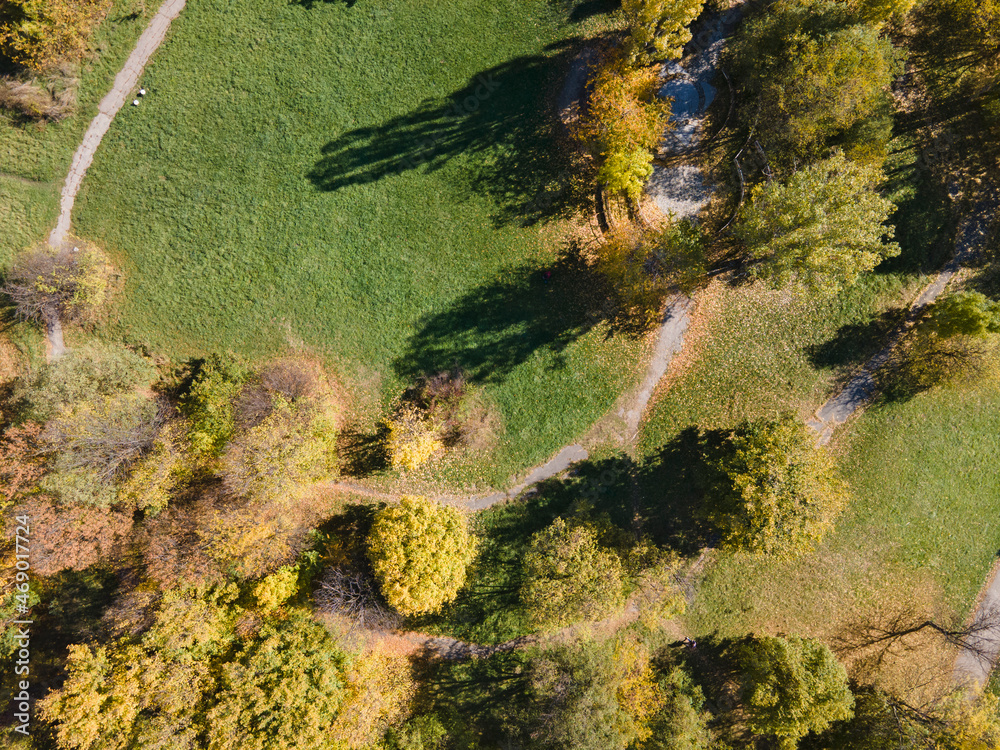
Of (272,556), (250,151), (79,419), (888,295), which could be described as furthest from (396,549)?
(888,295)

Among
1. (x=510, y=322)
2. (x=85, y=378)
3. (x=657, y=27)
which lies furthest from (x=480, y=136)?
(x=85, y=378)

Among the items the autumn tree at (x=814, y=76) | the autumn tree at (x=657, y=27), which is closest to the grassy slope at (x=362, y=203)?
the autumn tree at (x=657, y=27)

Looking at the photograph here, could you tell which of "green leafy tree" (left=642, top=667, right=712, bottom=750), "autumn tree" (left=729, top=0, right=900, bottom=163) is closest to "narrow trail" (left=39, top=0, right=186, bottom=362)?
"autumn tree" (left=729, top=0, right=900, bottom=163)

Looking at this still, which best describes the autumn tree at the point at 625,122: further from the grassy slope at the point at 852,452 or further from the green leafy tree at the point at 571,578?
the green leafy tree at the point at 571,578

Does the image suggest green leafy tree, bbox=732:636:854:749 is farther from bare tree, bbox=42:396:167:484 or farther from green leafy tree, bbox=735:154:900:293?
bare tree, bbox=42:396:167:484

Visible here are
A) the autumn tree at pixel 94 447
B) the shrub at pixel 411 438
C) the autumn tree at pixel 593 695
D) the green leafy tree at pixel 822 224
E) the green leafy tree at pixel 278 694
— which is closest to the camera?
the green leafy tree at pixel 822 224

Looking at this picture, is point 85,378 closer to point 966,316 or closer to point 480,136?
point 480,136

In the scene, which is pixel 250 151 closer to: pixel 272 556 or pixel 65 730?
pixel 272 556
